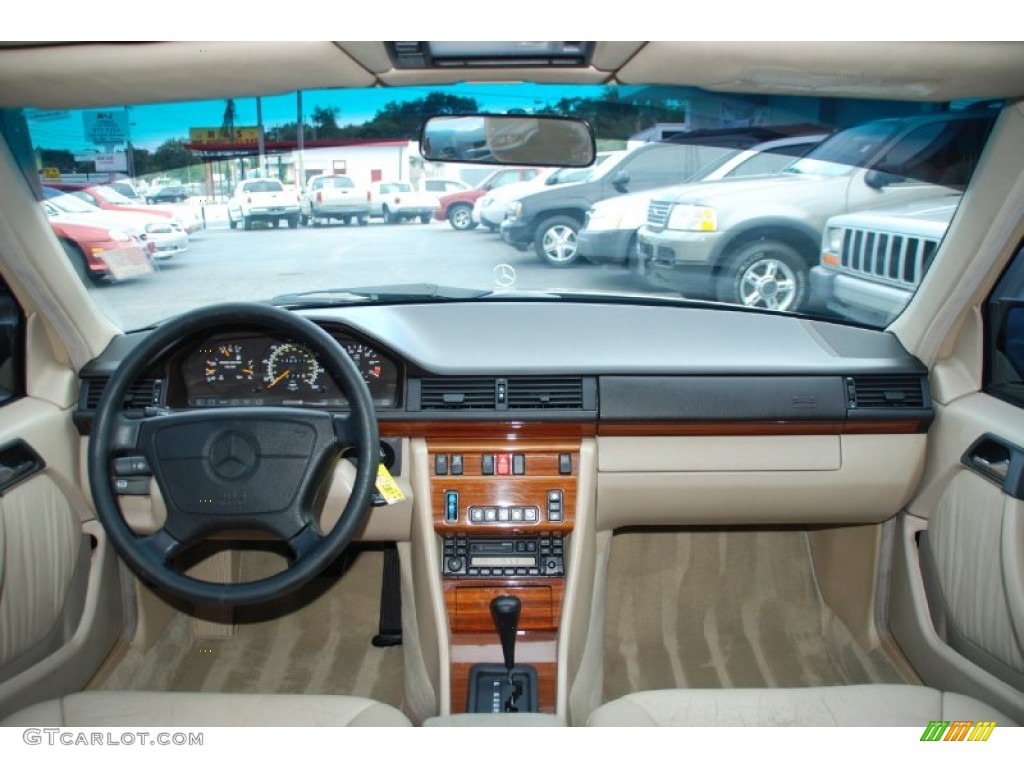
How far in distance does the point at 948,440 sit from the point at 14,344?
3.18 metres

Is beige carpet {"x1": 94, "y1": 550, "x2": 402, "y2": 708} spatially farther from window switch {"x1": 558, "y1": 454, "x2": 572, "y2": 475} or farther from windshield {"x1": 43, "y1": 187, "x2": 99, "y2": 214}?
windshield {"x1": 43, "y1": 187, "x2": 99, "y2": 214}

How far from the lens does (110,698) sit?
2203 millimetres

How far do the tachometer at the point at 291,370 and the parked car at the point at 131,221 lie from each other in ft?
2.01

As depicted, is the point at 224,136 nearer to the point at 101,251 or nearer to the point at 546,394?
the point at 101,251

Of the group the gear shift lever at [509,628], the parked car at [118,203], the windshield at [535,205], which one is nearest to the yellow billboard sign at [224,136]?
the windshield at [535,205]

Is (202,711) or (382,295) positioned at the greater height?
(382,295)

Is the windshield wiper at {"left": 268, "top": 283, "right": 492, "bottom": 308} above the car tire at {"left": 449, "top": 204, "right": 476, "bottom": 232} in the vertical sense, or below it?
below

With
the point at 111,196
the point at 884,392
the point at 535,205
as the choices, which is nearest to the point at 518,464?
the point at 535,205

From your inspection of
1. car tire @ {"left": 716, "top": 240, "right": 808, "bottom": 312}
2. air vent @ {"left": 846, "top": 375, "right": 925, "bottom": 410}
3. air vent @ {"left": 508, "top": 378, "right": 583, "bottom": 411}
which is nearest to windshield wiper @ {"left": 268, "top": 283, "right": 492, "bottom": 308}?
air vent @ {"left": 508, "top": 378, "right": 583, "bottom": 411}

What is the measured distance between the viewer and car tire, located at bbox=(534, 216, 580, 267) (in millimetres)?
3271

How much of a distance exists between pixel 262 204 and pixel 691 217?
1592mm

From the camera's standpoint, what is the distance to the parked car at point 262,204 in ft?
10.2

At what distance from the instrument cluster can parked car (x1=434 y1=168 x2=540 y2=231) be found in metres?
0.58

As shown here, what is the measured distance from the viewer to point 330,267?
3297mm
